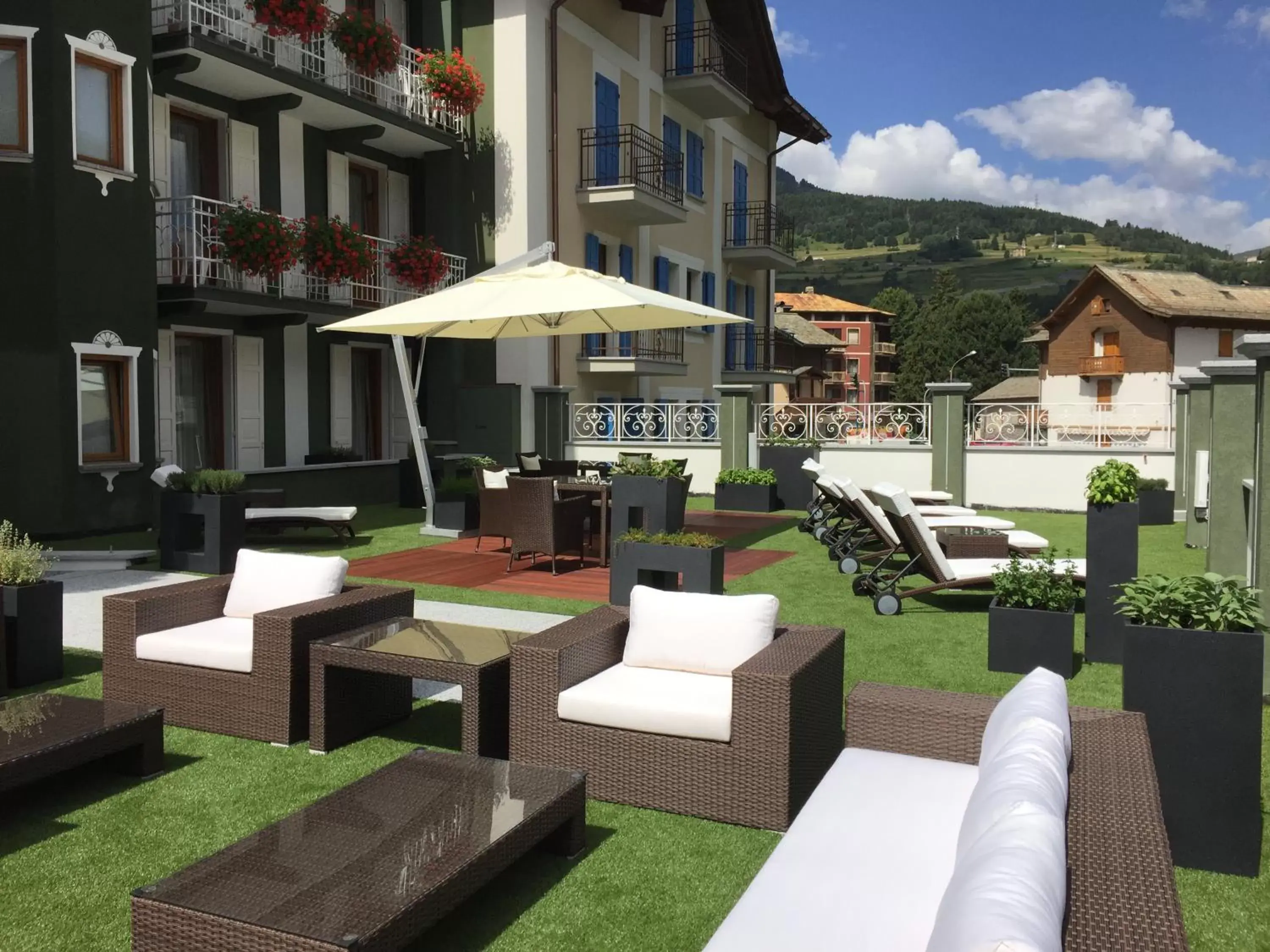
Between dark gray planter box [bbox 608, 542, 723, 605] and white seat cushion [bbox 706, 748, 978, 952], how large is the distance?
12.1 feet

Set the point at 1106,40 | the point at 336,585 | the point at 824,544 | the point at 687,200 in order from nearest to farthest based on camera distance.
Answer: the point at 336,585 → the point at 824,544 → the point at 687,200 → the point at 1106,40

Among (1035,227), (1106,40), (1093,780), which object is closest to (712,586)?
(1093,780)

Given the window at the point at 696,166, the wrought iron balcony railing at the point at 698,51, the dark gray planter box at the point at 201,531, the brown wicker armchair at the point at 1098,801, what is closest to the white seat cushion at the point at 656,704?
the brown wicker armchair at the point at 1098,801

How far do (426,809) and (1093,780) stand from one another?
6.15 feet

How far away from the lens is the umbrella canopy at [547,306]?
29.3 feet

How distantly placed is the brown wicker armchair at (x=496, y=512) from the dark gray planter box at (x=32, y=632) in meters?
4.27

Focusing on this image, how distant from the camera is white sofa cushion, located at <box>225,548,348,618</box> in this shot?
5.14 m

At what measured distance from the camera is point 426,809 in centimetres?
315

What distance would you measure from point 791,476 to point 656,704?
11.9 metres

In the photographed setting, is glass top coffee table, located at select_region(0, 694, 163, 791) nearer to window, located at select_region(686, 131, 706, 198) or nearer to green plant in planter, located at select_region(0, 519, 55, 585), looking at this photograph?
green plant in planter, located at select_region(0, 519, 55, 585)

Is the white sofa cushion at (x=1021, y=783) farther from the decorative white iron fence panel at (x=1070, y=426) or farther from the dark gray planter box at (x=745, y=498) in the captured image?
the decorative white iron fence panel at (x=1070, y=426)

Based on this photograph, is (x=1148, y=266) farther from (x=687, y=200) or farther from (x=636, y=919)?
(x=636, y=919)

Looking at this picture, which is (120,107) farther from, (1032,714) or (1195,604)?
(1032,714)

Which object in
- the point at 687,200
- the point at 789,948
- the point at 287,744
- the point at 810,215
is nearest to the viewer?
the point at 789,948
